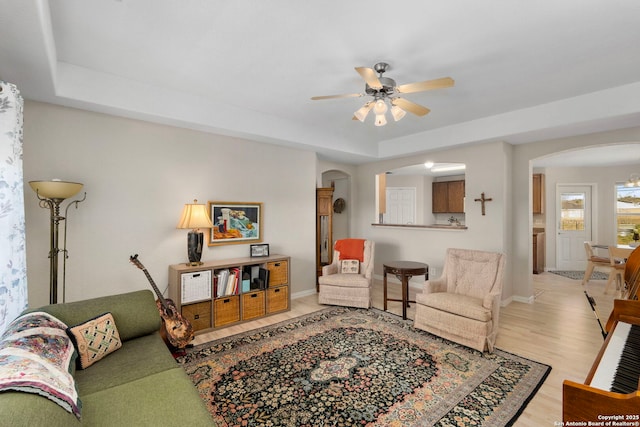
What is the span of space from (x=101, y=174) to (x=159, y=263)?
3.65ft

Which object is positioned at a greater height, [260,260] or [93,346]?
[260,260]

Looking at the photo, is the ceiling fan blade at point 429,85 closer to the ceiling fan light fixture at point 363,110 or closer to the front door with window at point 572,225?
the ceiling fan light fixture at point 363,110

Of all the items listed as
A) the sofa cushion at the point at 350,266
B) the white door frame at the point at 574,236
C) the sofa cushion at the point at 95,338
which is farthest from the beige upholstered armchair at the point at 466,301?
the white door frame at the point at 574,236

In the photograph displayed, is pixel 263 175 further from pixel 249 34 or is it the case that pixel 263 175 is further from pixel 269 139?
pixel 249 34

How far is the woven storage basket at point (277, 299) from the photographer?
3795 millimetres

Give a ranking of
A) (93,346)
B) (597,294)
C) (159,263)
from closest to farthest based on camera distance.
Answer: (93,346)
(159,263)
(597,294)

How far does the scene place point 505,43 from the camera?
2.14 metres

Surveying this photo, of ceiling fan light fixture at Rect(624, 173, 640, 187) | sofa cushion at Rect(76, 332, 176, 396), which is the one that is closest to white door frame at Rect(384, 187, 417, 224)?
ceiling fan light fixture at Rect(624, 173, 640, 187)

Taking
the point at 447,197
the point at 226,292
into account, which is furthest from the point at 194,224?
the point at 447,197

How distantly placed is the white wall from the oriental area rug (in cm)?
125

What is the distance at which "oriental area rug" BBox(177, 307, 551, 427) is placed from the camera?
6.25 feet

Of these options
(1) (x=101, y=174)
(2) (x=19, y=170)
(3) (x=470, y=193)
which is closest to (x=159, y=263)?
(1) (x=101, y=174)

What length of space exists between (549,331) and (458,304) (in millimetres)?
1274

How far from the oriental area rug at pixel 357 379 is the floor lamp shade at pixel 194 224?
0.99 meters
